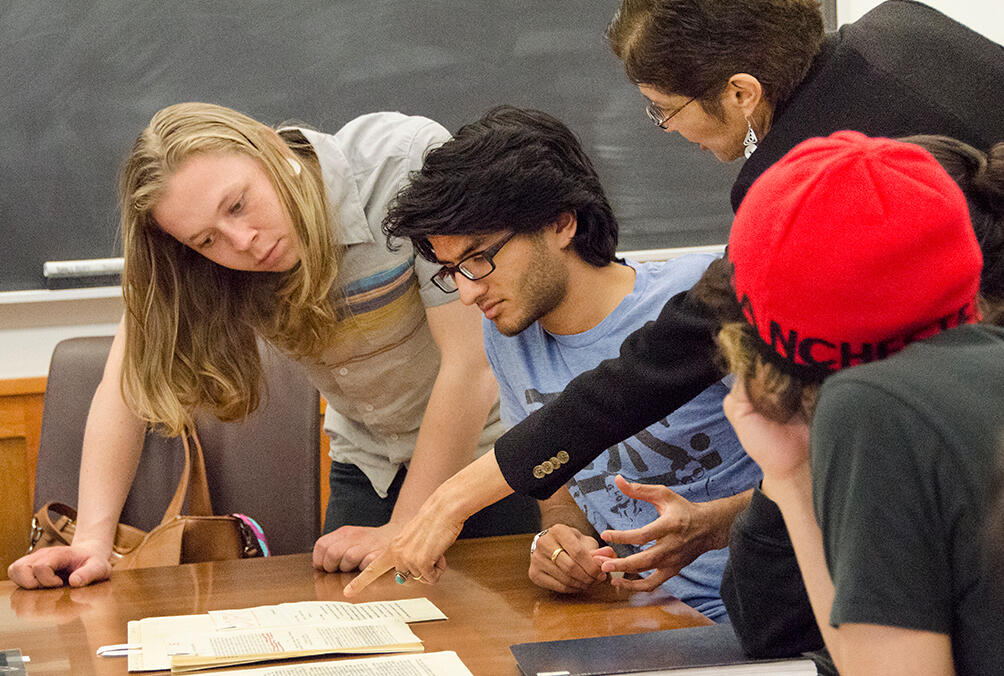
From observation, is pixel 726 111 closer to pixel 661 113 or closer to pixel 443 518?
pixel 661 113

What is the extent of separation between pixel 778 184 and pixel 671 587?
80 cm

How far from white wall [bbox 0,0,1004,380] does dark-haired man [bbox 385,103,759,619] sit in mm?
1222

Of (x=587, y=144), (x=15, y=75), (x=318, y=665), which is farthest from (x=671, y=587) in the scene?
(x=15, y=75)

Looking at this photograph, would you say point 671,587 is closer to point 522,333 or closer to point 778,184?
point 522,333

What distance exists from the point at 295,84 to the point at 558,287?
4.24 ft

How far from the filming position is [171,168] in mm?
1499

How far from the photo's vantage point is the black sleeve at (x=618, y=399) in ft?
3.78

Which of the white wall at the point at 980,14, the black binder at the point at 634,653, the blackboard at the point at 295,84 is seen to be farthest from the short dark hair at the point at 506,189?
the white wall at the point at 980,14

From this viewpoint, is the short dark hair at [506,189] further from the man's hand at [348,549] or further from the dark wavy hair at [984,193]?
the dark wavy hair at [984,193]

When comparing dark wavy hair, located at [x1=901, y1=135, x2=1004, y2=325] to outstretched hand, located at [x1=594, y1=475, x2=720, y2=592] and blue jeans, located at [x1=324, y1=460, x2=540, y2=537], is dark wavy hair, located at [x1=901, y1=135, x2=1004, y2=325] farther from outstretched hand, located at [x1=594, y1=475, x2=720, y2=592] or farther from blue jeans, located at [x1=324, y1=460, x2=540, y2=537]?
blue jeans, located at [x1=324, y1=460, x2=540, y2=537]

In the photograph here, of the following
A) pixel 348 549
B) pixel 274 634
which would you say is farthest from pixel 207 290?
pixel 274 634

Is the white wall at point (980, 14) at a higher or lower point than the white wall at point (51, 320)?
higher

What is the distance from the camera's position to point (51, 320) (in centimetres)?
250

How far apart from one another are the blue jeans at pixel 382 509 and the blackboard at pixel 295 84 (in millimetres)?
965
